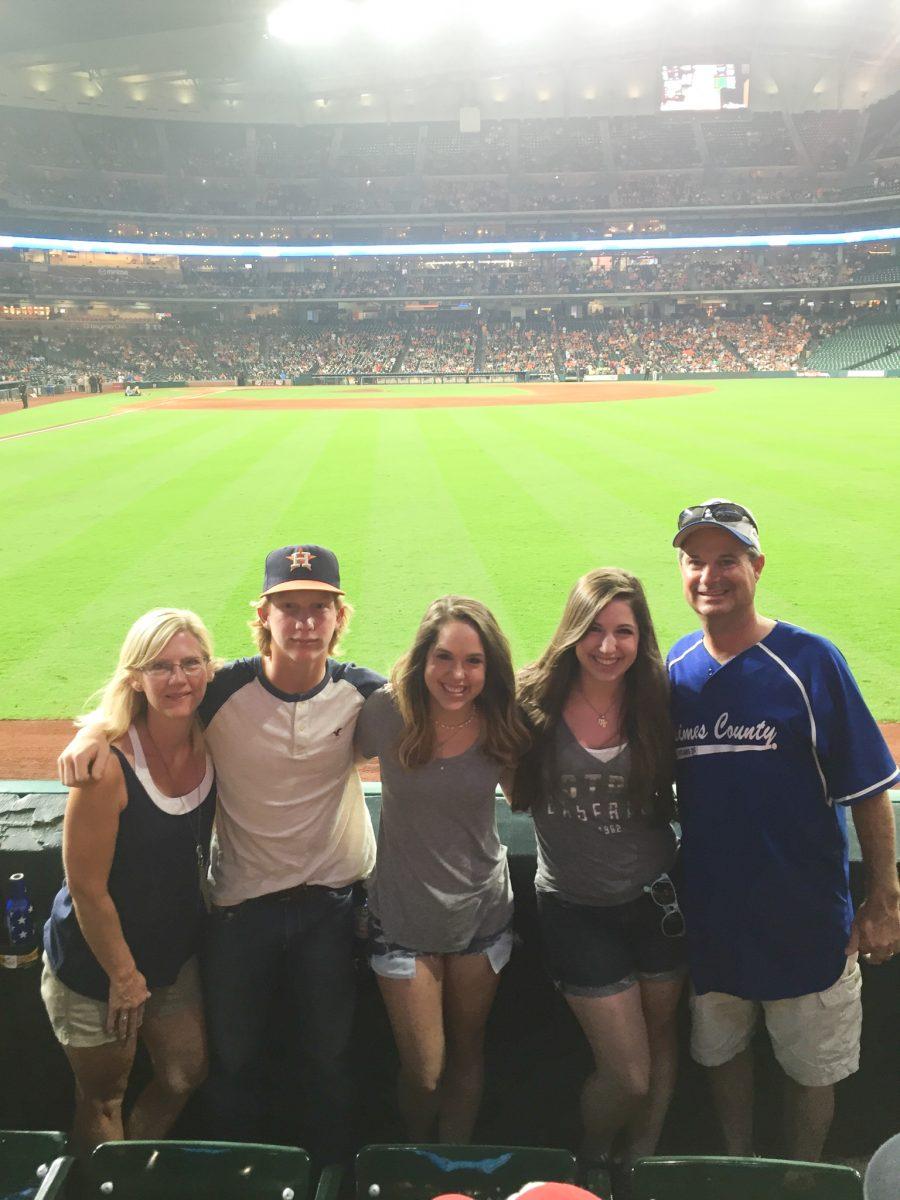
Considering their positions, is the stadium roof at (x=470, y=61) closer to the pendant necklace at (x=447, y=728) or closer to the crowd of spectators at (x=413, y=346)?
the crowd of spectators at (x=413, y=346)

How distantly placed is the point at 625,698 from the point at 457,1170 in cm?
168

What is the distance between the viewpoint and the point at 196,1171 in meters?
2.58

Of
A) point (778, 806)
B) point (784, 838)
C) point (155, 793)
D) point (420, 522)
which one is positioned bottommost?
point (784, 838)

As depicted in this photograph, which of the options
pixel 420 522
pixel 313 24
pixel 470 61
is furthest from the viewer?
pixel 470 61

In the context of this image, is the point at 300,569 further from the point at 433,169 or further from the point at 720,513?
the point at 433,169

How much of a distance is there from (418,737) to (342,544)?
29.4 feet

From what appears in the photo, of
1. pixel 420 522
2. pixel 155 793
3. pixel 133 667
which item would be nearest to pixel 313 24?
pixel 420 522

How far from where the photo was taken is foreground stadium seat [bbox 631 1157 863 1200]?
2420 mm

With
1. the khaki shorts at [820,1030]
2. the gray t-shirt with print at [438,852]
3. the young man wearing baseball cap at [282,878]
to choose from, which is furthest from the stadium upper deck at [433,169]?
the khaki shorts at [820,1030]

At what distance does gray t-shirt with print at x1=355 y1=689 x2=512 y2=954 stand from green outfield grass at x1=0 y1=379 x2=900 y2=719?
4553 mm

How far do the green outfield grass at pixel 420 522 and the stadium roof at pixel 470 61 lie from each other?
179 ft

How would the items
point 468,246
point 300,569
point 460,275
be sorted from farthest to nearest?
1. point 460,275
2. point 468,246
3. point 300,569

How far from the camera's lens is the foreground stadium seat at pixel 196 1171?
2.55 m

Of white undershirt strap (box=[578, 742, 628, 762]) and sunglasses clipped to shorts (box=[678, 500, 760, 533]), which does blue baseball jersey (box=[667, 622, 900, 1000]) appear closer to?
white undershirt strap (box=[578, 742, 628, 762])
